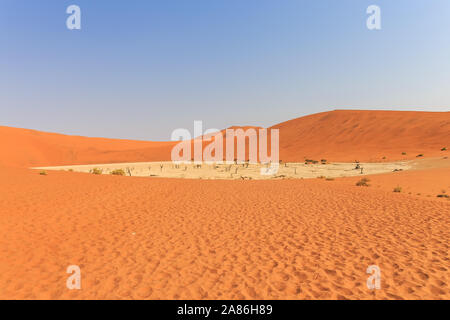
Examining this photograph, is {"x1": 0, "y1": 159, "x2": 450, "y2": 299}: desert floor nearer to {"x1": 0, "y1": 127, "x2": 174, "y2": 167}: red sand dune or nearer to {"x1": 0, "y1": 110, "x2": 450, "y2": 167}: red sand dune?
{"x1": 0, "y1": 110, "x2": 450, "y2": 167}: red sand dune

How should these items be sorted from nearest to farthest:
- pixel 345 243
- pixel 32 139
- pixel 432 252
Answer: pixel 432 252 → pixel 345 243 → pixel 32 139

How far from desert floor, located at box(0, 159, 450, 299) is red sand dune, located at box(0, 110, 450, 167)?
34.6 metres

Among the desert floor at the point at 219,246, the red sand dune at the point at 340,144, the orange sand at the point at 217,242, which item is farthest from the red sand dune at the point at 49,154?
the desert floor at the point at 219,246

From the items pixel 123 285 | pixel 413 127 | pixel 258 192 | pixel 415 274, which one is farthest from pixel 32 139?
pixel 413 127

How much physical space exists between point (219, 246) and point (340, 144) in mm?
56655

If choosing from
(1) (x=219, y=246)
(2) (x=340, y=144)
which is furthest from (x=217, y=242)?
(2) (x=340, y=144)

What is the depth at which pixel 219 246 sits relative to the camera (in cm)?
708

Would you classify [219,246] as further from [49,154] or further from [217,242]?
[49,154]

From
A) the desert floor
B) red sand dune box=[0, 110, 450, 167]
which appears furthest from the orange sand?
red sand dune box=[0, 110, 450, 167]

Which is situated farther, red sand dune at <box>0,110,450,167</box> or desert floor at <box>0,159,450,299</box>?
red sand dune at <box>0,110,450,167</box>

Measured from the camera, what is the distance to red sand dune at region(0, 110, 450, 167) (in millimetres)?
44781

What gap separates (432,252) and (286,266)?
3.95 meters
